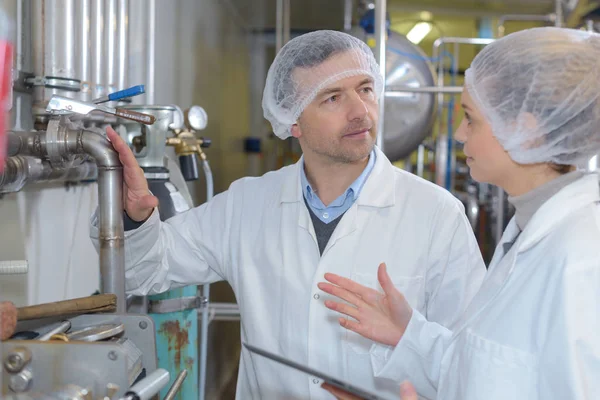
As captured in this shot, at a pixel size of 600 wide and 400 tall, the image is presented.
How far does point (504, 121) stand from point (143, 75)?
895 mm

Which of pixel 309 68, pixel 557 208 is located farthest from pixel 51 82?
pixel 557 208

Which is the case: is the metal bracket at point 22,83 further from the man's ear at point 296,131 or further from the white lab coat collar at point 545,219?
the white lab coat collar at point 545,219

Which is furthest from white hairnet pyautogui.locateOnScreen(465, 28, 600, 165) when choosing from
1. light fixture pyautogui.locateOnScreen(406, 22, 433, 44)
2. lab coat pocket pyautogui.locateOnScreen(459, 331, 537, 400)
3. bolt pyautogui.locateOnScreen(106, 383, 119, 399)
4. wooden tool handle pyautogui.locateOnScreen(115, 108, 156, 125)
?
light fixture pyautogui.locateOnScreen(406, 22, 433, 44)

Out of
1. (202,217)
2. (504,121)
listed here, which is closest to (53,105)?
(202,217)

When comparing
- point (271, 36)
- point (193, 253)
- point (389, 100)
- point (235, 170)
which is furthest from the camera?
point (271, 36)

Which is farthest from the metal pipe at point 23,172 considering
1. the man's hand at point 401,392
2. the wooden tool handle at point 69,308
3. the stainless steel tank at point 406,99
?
the stainless steel tank at point 406,99

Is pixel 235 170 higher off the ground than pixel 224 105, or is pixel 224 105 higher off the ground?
pixel 224 105

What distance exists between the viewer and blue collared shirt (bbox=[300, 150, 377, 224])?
1373 millimetres

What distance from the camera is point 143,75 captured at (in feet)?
5.05

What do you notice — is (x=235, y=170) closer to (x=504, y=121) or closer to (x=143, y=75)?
(x=143, y=75)

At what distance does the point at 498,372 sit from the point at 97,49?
96 centimetres

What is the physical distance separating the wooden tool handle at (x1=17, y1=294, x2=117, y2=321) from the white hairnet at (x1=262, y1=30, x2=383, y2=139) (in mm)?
675

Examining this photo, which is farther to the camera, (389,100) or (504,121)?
(389,100)

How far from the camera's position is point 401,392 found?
89 cm
